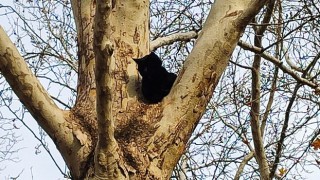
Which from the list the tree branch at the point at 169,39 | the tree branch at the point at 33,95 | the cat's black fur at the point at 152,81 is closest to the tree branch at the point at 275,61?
the tree branch at the point at 169,39

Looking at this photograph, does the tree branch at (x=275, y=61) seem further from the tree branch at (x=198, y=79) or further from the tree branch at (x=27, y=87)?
the tree branch at (x=27, y=87)

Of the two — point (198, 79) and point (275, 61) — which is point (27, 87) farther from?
point (275, 61)

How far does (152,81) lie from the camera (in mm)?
2355

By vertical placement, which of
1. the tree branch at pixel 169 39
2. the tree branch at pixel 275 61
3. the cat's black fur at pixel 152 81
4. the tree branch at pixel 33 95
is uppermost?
the tree branch at pixel 275 61

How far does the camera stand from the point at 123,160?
1973 millimetres

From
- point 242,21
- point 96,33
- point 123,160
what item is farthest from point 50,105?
point 242,21

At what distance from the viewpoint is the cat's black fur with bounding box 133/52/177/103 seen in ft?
7.50

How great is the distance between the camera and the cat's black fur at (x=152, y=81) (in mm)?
2285

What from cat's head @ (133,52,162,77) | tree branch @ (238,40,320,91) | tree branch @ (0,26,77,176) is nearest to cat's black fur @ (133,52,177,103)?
cat's head @ (133,52,162,77)

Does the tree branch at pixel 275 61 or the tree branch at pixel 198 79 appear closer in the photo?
the tree branch at pixel 198 79

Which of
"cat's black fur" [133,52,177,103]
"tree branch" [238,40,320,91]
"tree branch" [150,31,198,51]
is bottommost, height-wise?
"cat's black fur" [133,52,177,103]

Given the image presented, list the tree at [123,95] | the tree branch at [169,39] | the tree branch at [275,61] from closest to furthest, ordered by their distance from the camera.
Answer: the tree at [123,95], the tree branch at [169,39], the tree branch at [275,61]

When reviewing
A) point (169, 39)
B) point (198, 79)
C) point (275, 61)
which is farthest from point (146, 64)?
point (275, 61)

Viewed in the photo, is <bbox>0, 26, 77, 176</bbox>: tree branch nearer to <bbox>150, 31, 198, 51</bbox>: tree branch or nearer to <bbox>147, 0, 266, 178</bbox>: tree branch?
<bbox>147, 0, 266, 178</bbox>: tree branch
